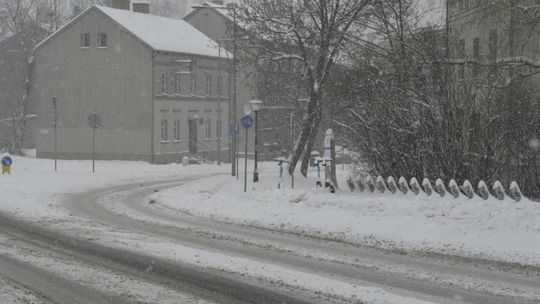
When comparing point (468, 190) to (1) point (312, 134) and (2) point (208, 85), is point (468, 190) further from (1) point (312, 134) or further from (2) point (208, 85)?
(2) point (208, 85)

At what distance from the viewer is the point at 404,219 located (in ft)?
52.0

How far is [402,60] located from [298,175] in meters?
11.2

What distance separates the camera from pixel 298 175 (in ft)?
99.7

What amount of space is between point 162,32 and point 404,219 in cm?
4351

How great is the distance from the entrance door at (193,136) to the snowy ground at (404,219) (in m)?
37.3

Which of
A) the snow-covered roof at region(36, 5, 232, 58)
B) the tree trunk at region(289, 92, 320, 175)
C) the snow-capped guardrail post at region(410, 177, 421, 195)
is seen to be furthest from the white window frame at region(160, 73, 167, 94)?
the snow-capped guardrail post at region(410, 177, 421, 195)

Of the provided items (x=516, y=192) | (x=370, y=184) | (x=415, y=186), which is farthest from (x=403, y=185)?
(x=516, y=192)

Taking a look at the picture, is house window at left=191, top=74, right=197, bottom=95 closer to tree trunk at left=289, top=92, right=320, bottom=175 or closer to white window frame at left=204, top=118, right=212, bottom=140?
white window frame at left=204, top=118, right=212, bottom=140

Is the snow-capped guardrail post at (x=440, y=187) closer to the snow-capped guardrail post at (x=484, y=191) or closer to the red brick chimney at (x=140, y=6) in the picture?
the snow-capped guardrail post at (x=484, y=191)

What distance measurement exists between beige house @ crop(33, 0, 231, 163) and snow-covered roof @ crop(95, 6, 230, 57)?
0.44 feet

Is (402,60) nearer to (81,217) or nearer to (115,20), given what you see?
(81,217)

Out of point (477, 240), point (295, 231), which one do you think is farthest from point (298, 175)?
point (477, 240)

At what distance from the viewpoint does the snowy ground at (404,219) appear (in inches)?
528

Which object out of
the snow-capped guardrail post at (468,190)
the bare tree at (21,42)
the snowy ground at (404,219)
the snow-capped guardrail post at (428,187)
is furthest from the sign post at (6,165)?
the bare tree at (21,42)
